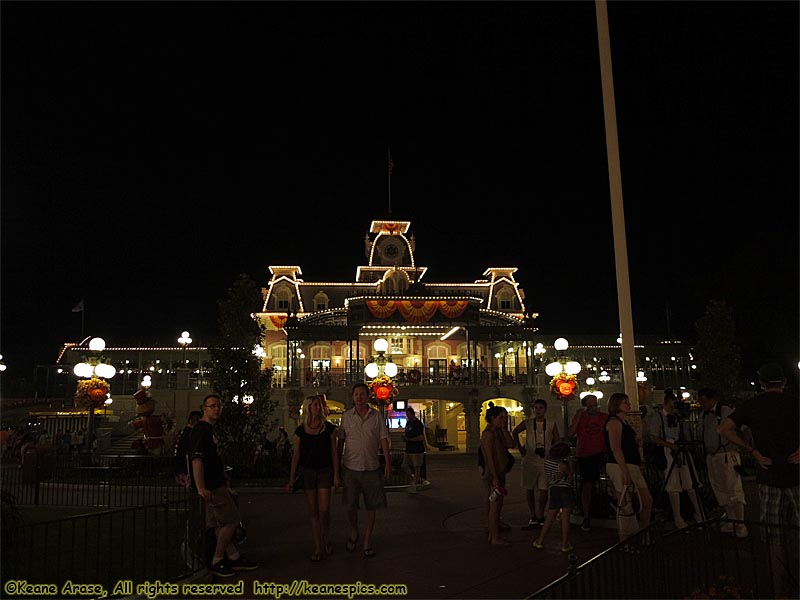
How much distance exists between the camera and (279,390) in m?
32.1

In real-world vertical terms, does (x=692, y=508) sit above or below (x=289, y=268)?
below

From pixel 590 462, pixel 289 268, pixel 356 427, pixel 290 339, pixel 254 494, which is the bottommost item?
pixel 254 494

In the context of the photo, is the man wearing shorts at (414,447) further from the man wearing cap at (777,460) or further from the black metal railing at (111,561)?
the man wearing cap at (777,460)

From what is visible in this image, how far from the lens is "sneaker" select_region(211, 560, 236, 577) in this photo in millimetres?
6668

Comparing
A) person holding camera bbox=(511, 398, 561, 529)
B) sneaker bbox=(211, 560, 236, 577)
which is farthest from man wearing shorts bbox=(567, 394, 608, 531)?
sneaker bbox=(211, 560, 236, 577)

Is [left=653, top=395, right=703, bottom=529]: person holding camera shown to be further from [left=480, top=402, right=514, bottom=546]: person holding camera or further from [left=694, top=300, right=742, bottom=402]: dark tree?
[left=694, top=300, right=742, bottom=402]: dark tree

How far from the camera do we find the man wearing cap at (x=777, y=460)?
531 centimetres

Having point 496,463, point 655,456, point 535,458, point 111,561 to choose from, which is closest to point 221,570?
point 111,561

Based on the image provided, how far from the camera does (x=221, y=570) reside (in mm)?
6684

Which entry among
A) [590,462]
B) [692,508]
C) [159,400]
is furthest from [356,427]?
[159,400]

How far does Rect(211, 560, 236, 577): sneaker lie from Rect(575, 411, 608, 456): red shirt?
16.1ft

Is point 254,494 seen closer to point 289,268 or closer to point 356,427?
point 356,427

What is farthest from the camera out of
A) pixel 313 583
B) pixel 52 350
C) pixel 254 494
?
pixel 52 350

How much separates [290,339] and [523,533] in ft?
77.7
